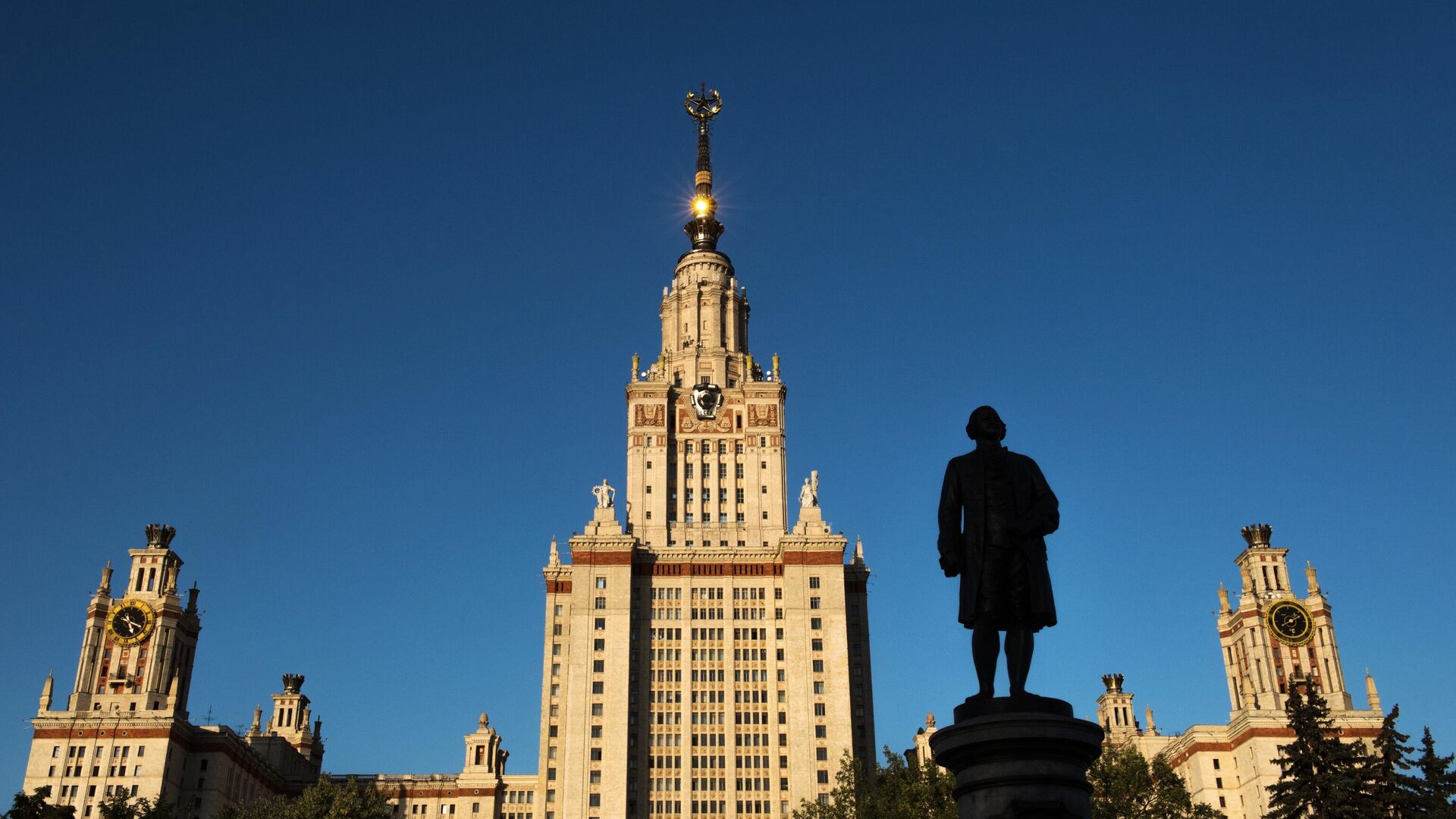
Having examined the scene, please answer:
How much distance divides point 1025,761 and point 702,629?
12287cm

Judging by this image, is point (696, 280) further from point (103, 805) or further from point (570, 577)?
point (103, 805)

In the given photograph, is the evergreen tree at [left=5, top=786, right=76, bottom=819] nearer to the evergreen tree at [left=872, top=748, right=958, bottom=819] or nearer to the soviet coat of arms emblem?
the evergreen tree at [left=872, top=748, right=958, bottom=819]

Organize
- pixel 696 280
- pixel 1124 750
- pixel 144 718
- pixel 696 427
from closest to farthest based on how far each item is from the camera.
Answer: pixel 1124 750 → pixel 144 718 → pixel 696 427 → pixel 696 280

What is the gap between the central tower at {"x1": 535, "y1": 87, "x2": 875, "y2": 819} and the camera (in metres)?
134

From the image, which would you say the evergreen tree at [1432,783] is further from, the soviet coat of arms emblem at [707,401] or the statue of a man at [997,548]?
the soviet coat of arms emblem at [707,401]

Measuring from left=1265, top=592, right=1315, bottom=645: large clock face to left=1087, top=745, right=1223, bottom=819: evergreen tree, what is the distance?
213 ft

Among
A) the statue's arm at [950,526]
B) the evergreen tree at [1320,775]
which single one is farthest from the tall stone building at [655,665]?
the statue's arm at [950,526]

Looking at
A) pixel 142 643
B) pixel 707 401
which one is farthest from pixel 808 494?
pixel 142 643

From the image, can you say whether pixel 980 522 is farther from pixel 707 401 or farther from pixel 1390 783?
pixel 707 401

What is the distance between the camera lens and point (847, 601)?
495 feet

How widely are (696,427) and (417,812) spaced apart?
53.7 metres

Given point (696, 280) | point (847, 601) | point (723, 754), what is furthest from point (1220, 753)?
point (696, 280)

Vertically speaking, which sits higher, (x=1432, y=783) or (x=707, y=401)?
(x=707, y=401)

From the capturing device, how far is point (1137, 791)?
83.2 m
